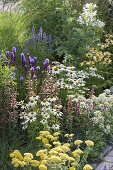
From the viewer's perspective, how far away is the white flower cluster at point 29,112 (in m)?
5.03

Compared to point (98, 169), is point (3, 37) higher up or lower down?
higher up

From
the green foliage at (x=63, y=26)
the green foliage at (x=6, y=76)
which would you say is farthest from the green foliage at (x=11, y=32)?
the green foliage at (x=6, y=76)

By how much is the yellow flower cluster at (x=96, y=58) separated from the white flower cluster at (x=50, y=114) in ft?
4.85

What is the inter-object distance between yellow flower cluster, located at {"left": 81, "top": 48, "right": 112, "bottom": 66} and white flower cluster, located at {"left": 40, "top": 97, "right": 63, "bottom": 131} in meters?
1.48

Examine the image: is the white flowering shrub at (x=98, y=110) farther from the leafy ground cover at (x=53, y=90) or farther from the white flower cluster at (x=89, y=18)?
the white flower cluster at (x=89, y=18)

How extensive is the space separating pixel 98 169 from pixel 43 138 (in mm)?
617

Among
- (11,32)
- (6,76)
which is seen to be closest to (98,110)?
(6,76)

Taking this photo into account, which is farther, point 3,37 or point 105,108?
point 3,37

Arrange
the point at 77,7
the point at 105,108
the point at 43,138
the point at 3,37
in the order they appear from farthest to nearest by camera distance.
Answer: the point at 77,7, the point at 3,37, the point at 105,108, the point at 43,138

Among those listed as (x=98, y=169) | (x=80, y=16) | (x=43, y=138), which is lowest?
(x=98, y=169)

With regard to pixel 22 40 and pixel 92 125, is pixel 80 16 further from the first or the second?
pixel 92 125

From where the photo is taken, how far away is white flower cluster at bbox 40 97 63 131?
5.01 meters

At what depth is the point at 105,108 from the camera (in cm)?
551

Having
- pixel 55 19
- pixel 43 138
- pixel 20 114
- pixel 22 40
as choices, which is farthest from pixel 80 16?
pixel 43 138
